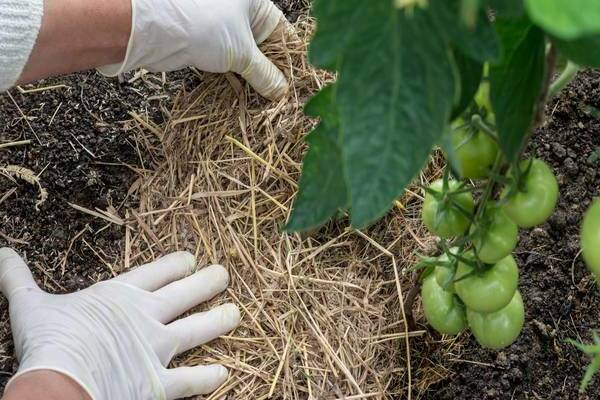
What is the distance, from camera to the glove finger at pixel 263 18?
151 centimetres

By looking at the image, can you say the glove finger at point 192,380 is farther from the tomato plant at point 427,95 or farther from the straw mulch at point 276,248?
the tomato plant at point 427,95

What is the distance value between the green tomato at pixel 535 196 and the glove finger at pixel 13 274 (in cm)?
104

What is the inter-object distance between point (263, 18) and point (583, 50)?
1.05 m

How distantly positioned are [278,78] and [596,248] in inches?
37.1

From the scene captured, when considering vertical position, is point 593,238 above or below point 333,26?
below

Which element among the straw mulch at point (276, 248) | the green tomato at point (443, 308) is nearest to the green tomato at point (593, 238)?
the green tomato at point (443, 308)

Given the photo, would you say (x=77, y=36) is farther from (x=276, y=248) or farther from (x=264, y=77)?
(x=276, y=248)

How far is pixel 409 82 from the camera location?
435mm

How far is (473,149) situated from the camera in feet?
2.56

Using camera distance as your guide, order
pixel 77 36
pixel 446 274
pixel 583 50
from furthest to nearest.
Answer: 1. pixel 77 36
2. pixel 446 274
3. pixel 583 50

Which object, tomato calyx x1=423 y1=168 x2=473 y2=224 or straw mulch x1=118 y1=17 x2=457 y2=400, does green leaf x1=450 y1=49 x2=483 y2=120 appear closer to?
tomato calyx x1=423 y1=168 x2=473 y2=224

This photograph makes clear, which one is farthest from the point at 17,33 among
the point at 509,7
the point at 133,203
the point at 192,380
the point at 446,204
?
the point at 509,7

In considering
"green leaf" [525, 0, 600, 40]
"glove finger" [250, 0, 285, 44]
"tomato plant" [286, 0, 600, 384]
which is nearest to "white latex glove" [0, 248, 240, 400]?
"glove finger" [250, 0, 285, 44]

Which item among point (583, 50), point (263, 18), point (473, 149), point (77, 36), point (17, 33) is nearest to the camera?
point (583, 50)
